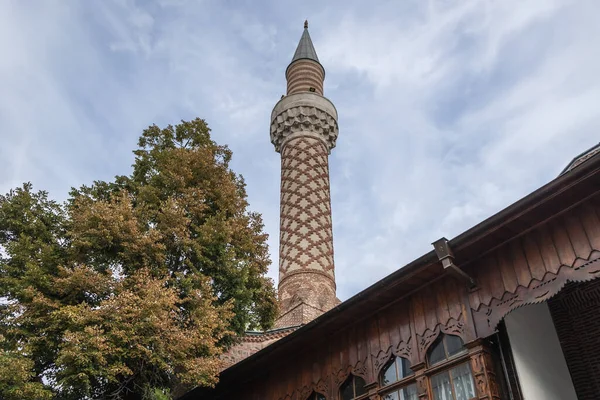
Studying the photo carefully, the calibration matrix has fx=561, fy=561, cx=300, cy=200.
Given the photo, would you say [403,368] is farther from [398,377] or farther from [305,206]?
[305,206]

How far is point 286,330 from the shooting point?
15.0 meters

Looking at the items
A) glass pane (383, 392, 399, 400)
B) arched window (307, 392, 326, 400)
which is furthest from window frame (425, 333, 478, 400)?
arched window (307, 392, 326, 400)

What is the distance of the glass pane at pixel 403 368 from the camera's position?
22.6 ft

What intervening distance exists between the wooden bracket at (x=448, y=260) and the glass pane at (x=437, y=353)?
80cm

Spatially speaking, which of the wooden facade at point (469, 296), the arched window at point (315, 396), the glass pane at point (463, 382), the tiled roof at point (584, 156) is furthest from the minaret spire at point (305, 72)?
the glass pane at point (463, 382)

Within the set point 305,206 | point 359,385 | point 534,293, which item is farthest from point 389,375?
point 305,206

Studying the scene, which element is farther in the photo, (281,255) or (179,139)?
(281,255)

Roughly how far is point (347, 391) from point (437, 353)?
1.71 meters

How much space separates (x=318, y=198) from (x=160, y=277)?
9.51 meters

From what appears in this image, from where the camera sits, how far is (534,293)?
5.79 m

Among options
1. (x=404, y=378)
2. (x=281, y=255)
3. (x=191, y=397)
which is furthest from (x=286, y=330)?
(x=404, y=378)

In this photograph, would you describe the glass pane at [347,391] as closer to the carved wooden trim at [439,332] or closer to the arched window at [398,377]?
the arched window at [398,377]

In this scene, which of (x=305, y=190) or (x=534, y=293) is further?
(x=305, y=190)

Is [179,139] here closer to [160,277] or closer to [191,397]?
[160,277]
